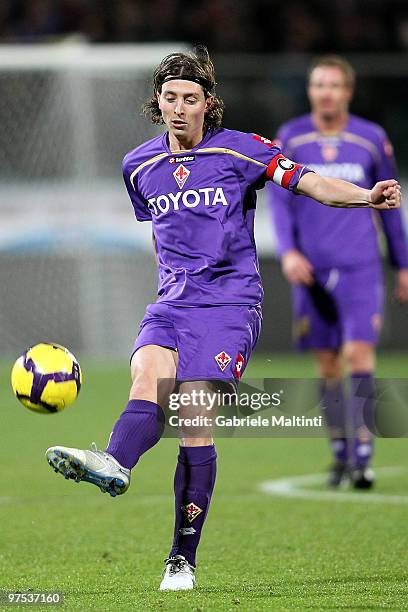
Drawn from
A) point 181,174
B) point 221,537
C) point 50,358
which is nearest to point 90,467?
→ point 50,358

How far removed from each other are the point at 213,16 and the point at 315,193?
15.1 m

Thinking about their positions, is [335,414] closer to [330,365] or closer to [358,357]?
[330,365]

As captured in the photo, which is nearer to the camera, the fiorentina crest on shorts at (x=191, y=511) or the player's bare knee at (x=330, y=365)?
the fiorentina crest on shorts at (x=191, y=511)

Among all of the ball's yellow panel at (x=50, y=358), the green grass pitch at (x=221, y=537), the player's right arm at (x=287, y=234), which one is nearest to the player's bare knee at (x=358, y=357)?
the player's right arm at (x=287, y=234)

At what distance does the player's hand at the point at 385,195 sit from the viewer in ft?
16.2

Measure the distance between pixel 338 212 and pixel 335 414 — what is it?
55.6 inches

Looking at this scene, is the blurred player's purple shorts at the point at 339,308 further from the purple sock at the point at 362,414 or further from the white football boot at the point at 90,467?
the white football boot at the point at 90,467

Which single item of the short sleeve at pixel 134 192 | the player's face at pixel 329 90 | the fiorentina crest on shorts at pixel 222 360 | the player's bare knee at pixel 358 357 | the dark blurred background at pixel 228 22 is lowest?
the fiorentina crest on shorts at pixel 222 360

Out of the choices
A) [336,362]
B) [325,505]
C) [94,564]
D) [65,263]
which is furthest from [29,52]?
[94,564]

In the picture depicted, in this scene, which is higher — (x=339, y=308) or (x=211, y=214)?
(x=339, y=308)

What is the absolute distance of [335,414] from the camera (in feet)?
29.5

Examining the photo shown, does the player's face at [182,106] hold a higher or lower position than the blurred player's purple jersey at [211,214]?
higher

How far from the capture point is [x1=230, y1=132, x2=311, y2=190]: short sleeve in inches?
209

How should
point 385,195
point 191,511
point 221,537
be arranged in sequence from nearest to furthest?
point 385,195 → point 191,511 → point 221,537
